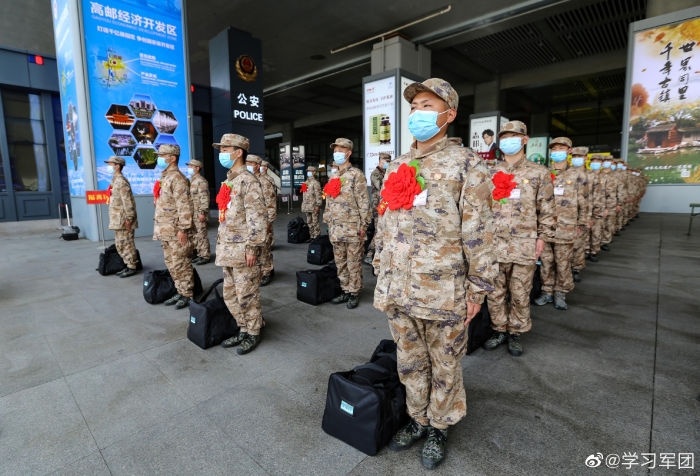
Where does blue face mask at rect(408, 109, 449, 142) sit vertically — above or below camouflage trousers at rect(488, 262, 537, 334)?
above

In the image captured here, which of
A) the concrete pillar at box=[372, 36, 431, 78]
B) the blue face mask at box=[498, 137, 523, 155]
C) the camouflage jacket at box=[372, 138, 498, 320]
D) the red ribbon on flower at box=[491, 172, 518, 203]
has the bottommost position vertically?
the camouflage jacket at box=[372, 138, 498, 320]

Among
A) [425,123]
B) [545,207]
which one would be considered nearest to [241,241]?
[425,123]

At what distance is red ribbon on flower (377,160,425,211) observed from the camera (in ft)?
5.65

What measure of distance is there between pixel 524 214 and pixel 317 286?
92.6 inches

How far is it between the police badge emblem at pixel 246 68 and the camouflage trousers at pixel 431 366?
33.4 ft

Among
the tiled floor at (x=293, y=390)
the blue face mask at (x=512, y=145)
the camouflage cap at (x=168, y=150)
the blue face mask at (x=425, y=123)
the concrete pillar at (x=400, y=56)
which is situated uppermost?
the concrete pillar at (x=400, y=56)

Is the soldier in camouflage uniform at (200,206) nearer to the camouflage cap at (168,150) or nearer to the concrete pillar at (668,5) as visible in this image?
the camouflage cap at (168,150)

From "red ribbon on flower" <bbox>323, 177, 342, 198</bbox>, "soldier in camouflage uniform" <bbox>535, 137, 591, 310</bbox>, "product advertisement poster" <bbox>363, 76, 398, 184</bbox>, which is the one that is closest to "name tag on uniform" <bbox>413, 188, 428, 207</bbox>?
"red ribbon on flower" <bbox>323, 177, 342, 198</bbox>

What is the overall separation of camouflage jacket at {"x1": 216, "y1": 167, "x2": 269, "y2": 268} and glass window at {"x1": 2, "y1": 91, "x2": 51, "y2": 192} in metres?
12.3

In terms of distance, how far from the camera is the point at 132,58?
863cm

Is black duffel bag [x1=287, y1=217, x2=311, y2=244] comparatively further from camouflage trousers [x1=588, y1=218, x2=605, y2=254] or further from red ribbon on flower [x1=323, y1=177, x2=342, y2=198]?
camouflage trousers [x1=588, y1=218, x2=605, y2=254]

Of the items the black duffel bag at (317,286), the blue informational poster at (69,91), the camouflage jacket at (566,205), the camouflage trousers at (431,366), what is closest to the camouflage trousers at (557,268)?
the camouflage jacket at (566,205)

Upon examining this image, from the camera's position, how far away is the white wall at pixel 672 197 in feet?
33.2

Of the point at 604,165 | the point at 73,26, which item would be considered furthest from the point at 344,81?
the point at 604,165
